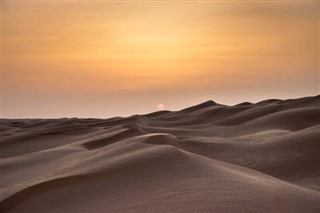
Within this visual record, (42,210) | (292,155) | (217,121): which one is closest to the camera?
(42,210)

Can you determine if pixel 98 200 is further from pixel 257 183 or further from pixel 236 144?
pixel 236 144

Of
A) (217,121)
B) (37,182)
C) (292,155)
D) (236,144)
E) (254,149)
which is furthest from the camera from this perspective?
(217,121)

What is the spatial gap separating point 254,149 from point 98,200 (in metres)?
1.29

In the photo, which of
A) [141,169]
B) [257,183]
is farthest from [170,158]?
[257,183]

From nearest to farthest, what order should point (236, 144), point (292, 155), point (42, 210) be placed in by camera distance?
point (42, 210)
point (292, 155)
point (236, 144)

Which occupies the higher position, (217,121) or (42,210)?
(217,121)

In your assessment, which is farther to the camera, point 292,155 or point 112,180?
point 292,155


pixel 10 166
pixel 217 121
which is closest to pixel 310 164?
pixel 10 166

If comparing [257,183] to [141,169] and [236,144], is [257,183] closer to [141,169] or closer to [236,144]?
[141,169]

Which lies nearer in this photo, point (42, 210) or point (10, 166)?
point (42, 210)

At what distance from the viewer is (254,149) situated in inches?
113

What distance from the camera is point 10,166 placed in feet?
11.1

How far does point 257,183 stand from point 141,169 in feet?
1.78

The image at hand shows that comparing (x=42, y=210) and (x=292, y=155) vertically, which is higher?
(x=292, y=155)
